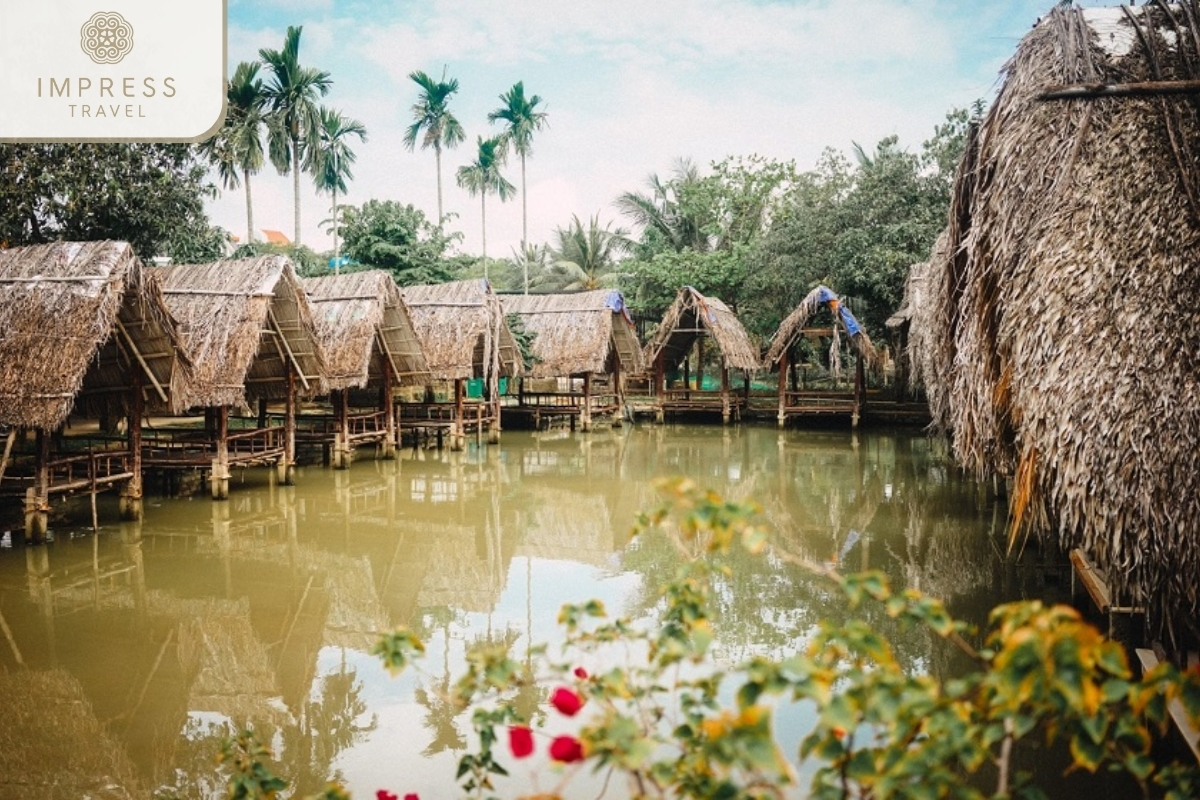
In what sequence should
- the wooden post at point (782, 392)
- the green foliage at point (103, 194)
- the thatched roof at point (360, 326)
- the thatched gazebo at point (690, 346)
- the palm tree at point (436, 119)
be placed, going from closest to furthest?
the thatched roof at point (360, 326), the green foliage at point (103, 194), the wooden post at point (782, 392), the thatched gazebo at point (690, 346), the palm tree at point (436, 119)

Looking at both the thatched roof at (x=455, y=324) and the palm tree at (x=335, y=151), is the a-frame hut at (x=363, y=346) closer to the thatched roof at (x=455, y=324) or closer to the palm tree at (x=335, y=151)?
the thatched roof at (x=455, y=324)

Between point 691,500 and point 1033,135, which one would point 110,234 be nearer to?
point 1033,135

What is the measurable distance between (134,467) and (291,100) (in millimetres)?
19979

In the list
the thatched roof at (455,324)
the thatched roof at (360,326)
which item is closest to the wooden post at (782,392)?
the thatched roof at (455,324)

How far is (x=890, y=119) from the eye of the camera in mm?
22672

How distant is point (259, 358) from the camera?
12930 millimetres

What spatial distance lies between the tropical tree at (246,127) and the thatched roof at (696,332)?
1276 centimetres

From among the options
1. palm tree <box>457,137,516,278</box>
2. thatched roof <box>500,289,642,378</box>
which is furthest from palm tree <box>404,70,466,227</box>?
thatched roof <box>500,289,642,378</box>

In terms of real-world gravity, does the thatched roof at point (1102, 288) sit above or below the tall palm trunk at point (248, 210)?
below

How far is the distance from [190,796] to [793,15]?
11.9m

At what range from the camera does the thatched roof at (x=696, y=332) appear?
782 inches

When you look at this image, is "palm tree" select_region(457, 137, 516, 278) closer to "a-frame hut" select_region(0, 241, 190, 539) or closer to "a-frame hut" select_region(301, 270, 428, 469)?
"a-frame hut" select_region(301, 270, 428, 469)

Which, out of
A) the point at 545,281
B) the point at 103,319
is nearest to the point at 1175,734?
the point at 103,319

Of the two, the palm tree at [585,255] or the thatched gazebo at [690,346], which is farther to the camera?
the palm tree at [585,255]
